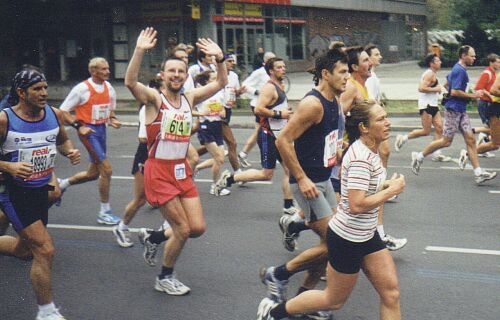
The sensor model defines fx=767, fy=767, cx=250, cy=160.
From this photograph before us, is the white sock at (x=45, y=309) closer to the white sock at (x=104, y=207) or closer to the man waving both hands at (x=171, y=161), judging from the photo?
the man waving both hands at (x=171, y=161)

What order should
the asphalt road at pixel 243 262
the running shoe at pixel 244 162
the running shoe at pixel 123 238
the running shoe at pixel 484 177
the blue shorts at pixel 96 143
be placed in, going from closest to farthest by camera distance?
the asphalt road at pixel 243 262 → the running shoe at pixel 123 238 → the blue shorts at pixel 96 143 → the running shoe at pixel 484 177 → the running shoe at pixel 244 162

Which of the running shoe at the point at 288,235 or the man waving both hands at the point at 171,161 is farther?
the running shoe at the point at 288,235

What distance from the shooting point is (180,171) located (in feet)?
20.1

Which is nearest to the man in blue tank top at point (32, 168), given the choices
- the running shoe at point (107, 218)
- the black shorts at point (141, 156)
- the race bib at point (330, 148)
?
→ the race bib at point (330, 148)

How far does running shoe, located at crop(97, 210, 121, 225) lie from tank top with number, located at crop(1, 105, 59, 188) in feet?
10.2

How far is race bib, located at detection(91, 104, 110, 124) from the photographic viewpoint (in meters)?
8.62

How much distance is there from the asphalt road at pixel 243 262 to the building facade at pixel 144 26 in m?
24.0

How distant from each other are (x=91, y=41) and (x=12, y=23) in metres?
3.88

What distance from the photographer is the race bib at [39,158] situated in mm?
5547

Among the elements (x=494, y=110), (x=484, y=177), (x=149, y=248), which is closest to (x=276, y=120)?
(x=149, y=248)

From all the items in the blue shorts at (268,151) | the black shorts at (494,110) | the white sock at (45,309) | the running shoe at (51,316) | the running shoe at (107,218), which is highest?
the black shorts at (494,110)

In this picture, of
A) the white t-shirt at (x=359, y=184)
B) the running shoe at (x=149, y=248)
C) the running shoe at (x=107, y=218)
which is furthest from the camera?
the running shoe at (x=107, y=218)

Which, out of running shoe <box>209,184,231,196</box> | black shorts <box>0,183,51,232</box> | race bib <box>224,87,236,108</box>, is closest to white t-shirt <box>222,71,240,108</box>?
race bib <box>224,87,236,108</box>

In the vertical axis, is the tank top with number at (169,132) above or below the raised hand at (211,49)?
below
